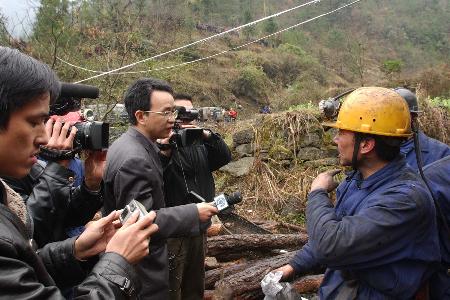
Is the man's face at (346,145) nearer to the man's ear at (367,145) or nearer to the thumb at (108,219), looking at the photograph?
the man's ear at (367,145)

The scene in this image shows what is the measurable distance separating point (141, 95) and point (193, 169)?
2.62 ft

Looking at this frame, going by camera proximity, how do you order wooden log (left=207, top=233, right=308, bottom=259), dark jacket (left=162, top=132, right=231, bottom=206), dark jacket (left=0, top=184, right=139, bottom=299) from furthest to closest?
wooden log (left=207, top=233, right=308, bottom=259), dark jacket (left=162, top=132, right=231, bottom=206), dark jacket (left=0, top=184, right=139, bottom=299)

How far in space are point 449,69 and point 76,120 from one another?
44.8 ft

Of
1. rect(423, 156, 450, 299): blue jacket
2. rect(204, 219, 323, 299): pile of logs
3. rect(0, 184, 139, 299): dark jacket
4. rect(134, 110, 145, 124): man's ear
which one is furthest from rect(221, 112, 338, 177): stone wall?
rect(0, 184, 139, 299): dark jacket

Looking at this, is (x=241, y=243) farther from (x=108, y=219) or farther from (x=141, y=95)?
(x=108, y=219)

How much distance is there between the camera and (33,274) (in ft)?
3.33

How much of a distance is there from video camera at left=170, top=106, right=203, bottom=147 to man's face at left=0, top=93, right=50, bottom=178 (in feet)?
5.76

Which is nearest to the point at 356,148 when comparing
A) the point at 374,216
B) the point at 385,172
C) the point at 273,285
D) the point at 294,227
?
the point at 385,172

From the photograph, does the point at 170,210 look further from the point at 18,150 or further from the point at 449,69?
the point at 449,69

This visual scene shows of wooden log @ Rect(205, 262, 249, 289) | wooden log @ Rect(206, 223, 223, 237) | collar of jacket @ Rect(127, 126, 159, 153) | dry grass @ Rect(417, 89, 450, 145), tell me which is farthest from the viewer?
dry grass @ Rect(417, 89, 450, 145)

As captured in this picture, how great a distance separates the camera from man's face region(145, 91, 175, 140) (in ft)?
8.79

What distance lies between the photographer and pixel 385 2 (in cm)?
5731

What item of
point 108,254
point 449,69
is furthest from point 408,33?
point 108,254

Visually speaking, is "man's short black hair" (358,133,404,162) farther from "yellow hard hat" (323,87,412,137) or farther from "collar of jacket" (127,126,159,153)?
"collar of jacket" (127,126,159,153)
